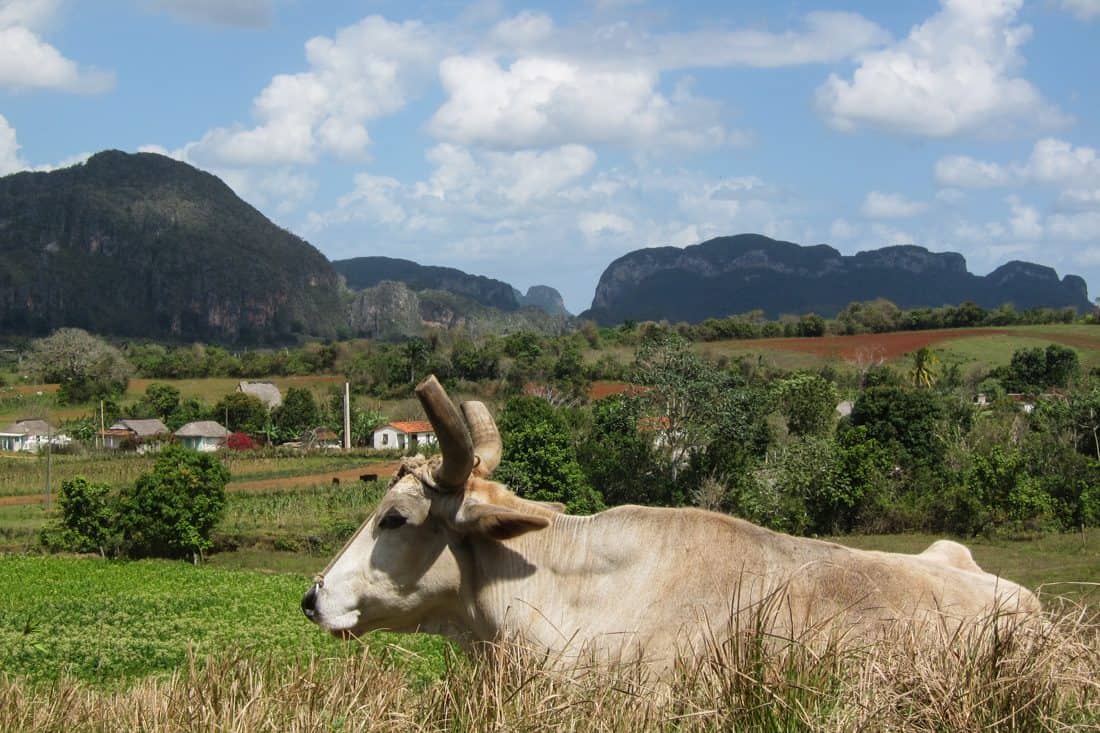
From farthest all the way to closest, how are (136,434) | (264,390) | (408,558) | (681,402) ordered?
(264,390)
(136,434)
(681,402)
(408,558)

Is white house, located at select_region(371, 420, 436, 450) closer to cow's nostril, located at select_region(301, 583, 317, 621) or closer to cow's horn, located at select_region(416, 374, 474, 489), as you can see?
cow's nostril, located at select_region(301, 583, 317, 621)

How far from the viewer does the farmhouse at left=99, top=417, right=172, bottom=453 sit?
84.4 meters

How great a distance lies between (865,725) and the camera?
352cm

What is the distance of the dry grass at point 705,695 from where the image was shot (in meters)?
3.59

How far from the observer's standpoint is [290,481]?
2382 inches

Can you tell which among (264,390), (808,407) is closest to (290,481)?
(808,407)

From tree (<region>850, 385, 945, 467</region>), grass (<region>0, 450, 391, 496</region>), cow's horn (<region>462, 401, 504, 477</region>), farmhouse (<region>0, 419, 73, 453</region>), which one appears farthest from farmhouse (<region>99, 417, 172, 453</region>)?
cow's horn (<region>462, 401, 504, 477</region>)

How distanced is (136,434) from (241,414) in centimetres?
877

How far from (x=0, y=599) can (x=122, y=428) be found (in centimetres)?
6467

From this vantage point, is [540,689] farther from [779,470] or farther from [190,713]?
[779,470]

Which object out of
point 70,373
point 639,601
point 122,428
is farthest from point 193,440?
point 639,601

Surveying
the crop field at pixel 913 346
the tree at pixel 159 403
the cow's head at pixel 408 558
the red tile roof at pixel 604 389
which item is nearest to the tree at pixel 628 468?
the cow's head at pixel 408 558

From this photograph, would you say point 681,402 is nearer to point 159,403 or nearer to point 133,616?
point 133,616

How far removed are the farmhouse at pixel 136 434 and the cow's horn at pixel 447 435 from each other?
82.0 m
